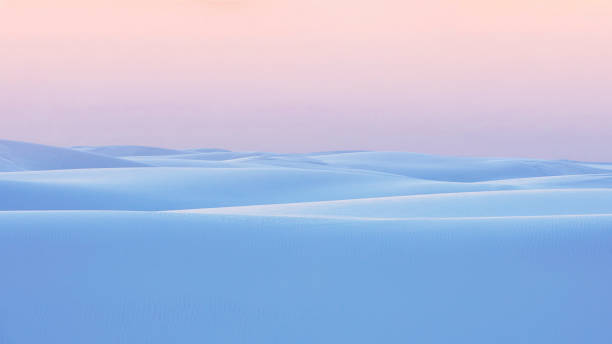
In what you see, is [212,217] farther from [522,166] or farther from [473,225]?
[522,166]

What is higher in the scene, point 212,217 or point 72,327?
point 212,217

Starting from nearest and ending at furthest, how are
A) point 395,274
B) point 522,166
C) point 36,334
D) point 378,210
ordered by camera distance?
point 36,334
point 395,274
point 378,210
point 522,166

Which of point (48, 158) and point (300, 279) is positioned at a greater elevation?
point (48, 158)

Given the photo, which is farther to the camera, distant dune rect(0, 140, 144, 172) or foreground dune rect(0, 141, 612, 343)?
distant dune rect(0, 140, 144, 172)

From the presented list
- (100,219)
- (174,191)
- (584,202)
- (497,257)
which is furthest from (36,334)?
(174,191)

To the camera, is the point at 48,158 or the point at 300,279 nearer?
the point at 300,279

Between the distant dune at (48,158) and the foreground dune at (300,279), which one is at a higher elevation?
the distant dune at (48,158)

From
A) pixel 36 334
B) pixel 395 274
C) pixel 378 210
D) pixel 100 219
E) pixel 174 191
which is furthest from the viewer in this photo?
pixel 174 191

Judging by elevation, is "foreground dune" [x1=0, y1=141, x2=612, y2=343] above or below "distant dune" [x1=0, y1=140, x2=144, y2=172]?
below

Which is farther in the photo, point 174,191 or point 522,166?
point 522,166

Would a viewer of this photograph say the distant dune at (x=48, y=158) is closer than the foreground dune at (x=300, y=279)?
No
